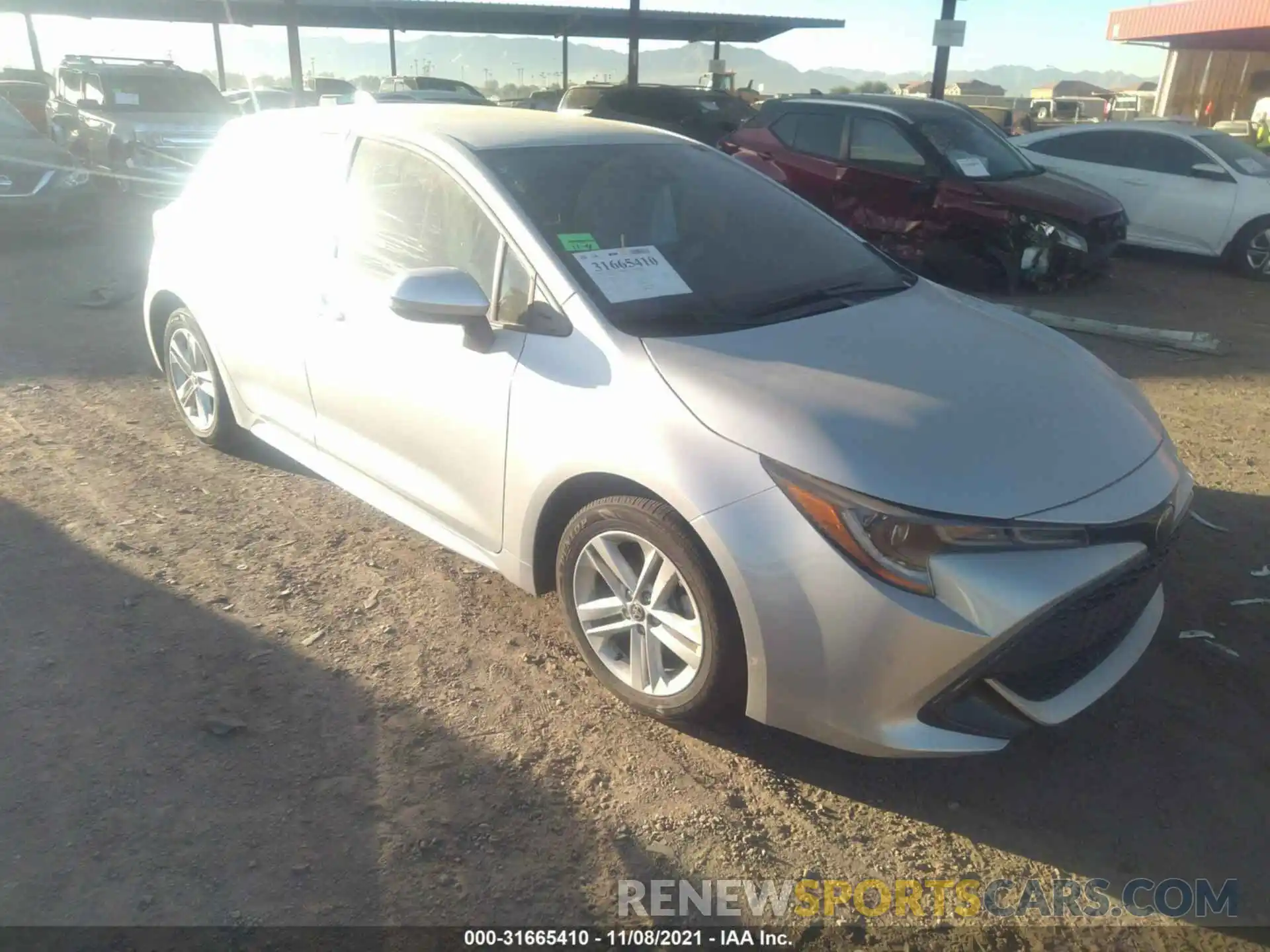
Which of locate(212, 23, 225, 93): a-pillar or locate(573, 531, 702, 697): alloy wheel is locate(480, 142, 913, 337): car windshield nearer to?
locate(573, 531, 702, 697): alloy wheel

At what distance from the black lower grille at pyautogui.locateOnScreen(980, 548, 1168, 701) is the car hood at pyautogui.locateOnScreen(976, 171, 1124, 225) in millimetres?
6363

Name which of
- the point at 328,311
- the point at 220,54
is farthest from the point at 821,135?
the point at 220,54

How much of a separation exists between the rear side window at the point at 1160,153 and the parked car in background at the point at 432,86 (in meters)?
15.3

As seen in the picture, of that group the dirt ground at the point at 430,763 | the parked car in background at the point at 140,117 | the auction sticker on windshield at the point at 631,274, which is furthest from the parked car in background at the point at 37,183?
the auction sticker on windshield at the point at 631,274

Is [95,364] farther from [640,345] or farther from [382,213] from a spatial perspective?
[640,345]

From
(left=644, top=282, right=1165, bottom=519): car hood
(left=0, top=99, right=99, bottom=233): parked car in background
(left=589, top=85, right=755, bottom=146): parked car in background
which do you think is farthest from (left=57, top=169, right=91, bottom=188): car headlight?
(left=644, top=282, right=1165, bottom=519): car hood

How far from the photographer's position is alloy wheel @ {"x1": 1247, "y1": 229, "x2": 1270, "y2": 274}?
9477 millimetres

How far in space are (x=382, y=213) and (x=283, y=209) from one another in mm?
677

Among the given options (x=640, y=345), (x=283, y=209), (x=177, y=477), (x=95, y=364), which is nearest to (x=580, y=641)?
(x=640, y=345)

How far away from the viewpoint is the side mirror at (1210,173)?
9578 millimetres

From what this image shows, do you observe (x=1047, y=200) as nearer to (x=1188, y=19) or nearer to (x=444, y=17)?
(x=1188, y=19)

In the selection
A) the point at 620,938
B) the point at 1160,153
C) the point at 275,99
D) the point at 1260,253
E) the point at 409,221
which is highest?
the point at 409,221

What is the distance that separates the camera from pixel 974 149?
8.88 metres

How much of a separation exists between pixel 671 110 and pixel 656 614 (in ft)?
50.9
